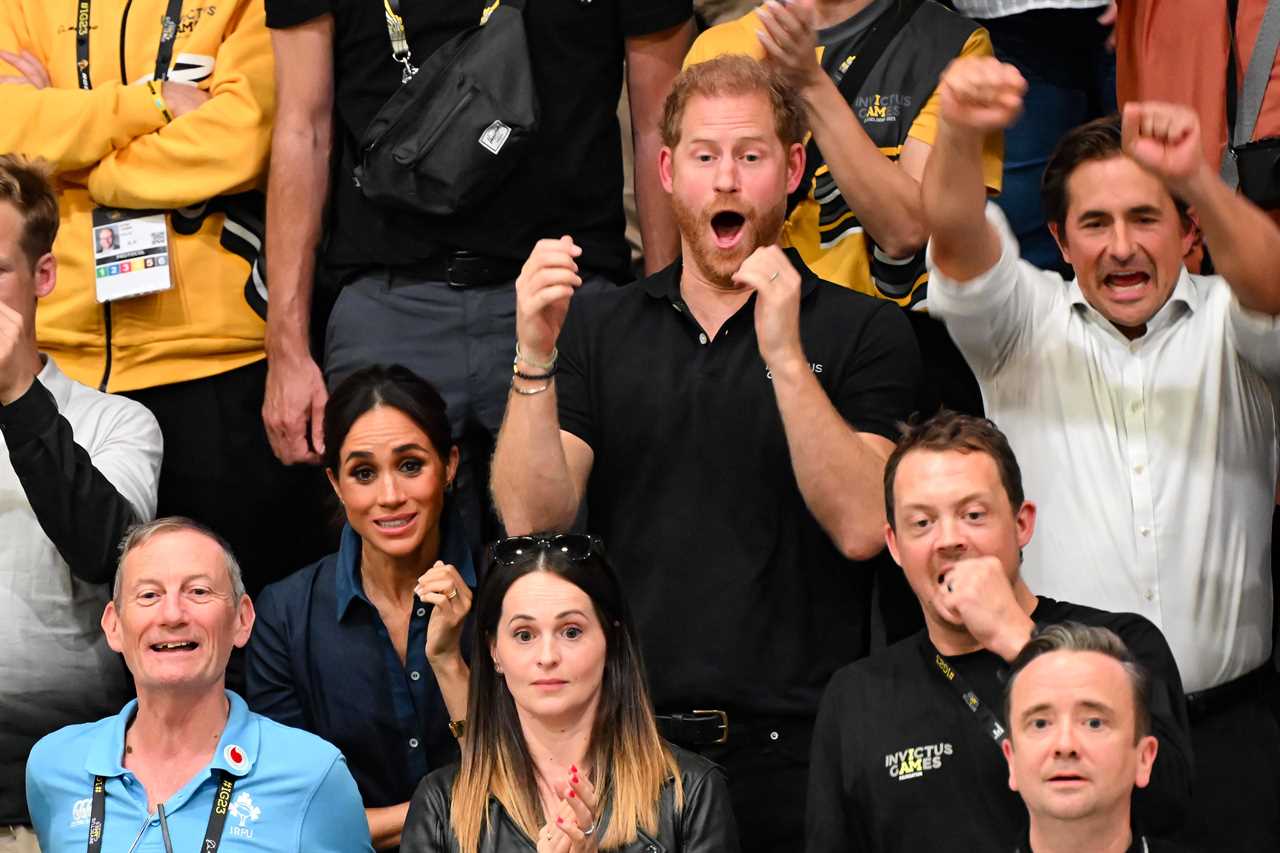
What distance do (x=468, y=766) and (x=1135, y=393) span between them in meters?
1.58

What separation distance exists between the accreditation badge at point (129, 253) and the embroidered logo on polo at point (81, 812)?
149 centimetres

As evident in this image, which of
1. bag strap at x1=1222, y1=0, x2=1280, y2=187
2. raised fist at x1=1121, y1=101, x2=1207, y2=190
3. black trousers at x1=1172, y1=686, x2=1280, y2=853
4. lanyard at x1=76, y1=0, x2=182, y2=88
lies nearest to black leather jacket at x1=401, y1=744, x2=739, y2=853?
black trousers at x1=1172, y1=686, x2=1280, y2=853

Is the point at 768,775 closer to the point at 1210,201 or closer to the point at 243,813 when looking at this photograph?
the point at 243,813

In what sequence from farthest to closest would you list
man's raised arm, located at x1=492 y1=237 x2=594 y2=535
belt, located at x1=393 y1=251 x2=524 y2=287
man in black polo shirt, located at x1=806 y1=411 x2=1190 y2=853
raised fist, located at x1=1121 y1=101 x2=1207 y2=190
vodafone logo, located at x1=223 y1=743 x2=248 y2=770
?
belt, located at x1=393 y1=251 x2=524 y2=287, vodafone logo, located at x1=223 y1=743 x2=248 y2=770, man's raised arm, located at x1=492 y1=237 x2=594 y2=535, raised fist, located at x1=1121 y1=101 x2=1207 y2=190, man in black polo shirt, located at x1=806 y1=411 x2=1190 y2=853

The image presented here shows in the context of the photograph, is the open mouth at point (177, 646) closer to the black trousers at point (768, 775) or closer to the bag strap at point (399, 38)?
the black trousers at point (768, 775)

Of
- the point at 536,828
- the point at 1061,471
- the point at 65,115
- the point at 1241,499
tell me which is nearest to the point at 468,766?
the point at 536,828

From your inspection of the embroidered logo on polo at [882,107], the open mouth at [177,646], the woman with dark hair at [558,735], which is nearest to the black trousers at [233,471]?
the open mouth at [177,646]

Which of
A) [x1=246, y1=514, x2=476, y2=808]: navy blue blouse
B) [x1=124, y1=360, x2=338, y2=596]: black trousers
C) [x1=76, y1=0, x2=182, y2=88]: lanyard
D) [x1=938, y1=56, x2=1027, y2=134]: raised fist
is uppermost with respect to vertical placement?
[x1=76, y1=0, x2=182, y2=88]: lanyard

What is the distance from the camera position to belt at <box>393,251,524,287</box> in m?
5.18

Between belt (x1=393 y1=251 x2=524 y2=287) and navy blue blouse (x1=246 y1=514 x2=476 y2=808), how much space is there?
72 centimetres

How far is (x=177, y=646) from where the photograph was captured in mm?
4363

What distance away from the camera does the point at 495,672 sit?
431cm

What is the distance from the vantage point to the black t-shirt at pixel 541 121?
519 centimetres

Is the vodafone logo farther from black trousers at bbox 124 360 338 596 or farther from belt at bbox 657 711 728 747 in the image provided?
black trousers at bbox 124 360 338 596
